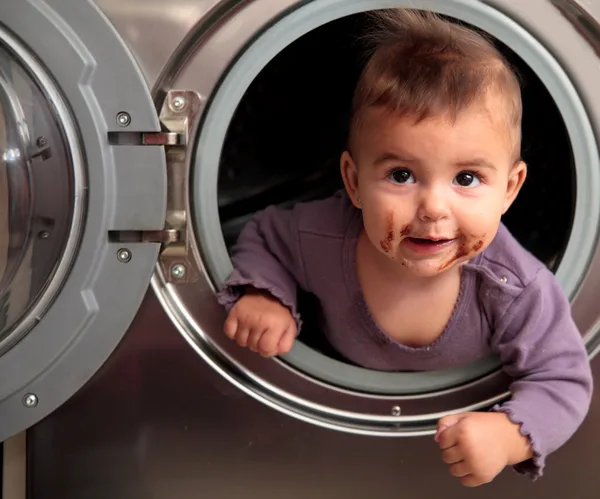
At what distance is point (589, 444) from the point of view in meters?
0.76

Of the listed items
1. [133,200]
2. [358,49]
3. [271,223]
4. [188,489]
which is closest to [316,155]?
[358,49]

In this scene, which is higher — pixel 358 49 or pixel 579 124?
pixel 358 49

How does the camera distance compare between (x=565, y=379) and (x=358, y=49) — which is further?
(x=358, y=49)

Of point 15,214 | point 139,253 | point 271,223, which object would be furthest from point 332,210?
point 15,214

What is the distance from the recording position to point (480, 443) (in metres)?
0.66

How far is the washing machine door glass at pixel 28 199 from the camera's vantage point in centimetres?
70

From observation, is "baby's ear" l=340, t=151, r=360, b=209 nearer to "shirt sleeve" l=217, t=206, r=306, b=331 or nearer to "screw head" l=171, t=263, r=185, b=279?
"shirt sleeve" l=217, t=206, r=306, b=331

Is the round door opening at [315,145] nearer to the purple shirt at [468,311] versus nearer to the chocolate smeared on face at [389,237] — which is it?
the purple shirt at [468,311]

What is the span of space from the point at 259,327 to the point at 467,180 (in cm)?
25

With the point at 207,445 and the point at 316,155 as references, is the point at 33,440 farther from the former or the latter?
the point at 316,155

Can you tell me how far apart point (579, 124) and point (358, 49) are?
345 millimetres

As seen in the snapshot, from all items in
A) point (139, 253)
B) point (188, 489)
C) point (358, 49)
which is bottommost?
point (188, 489)

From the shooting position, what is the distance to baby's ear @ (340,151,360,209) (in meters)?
0.72

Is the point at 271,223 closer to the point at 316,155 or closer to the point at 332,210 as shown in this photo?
the point at 332,210
